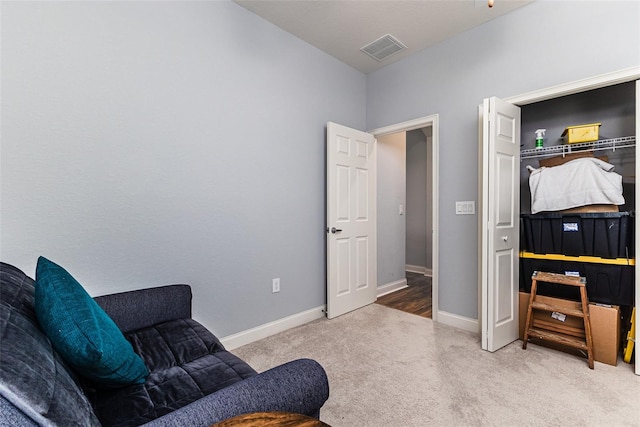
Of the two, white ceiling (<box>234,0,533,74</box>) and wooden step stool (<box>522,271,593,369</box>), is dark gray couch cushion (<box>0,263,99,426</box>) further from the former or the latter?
wooden step stool (<box>522,271,593,369</box>)

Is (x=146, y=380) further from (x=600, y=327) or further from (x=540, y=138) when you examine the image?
(x=540, y=138)

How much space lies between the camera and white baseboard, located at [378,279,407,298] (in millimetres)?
4064

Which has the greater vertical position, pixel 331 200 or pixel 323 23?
pixel 323 23

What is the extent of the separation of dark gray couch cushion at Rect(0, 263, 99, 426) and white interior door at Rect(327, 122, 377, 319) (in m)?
2.51

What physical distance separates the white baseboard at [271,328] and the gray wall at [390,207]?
124cm

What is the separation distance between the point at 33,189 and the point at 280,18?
2.30 meters

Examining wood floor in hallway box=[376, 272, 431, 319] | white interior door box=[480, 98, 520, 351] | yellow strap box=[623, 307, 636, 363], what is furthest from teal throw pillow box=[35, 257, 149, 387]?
yellow strap box=[623, 307, 636, 363]

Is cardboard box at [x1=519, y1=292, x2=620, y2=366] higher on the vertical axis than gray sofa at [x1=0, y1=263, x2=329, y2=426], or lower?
lower

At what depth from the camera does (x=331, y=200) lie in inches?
126

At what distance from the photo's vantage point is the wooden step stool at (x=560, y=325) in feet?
7.25

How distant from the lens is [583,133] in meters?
2.44

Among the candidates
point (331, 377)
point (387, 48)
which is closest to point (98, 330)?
point (331, 377)

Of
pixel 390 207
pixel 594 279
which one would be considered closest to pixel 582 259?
pixel 594 279

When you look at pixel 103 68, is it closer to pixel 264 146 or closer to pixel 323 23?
pixel 264 146
